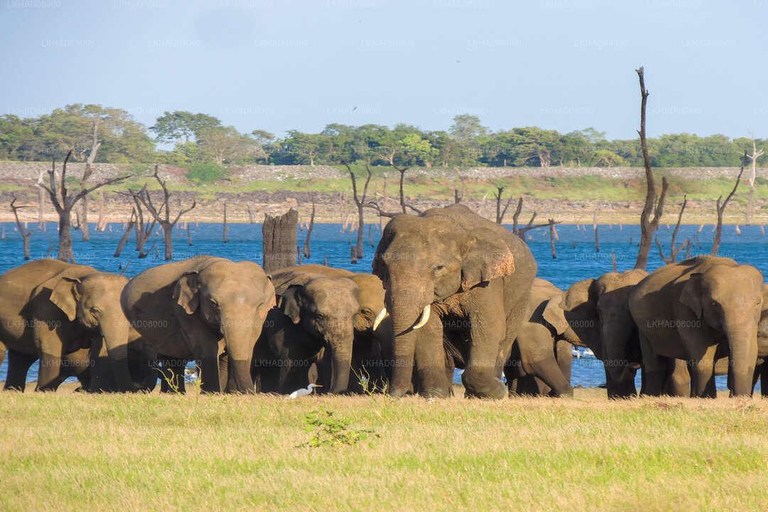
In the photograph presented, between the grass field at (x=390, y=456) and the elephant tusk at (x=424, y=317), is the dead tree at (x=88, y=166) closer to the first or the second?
the elephant tusk at (x=424, y=317)

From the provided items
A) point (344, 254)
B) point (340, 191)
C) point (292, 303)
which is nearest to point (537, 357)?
point (292, 303)

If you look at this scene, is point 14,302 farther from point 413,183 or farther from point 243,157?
point 243,157

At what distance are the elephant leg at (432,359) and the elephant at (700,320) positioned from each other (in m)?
3.20

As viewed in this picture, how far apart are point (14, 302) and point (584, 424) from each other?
10.00 metres

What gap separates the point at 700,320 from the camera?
15.0 meters

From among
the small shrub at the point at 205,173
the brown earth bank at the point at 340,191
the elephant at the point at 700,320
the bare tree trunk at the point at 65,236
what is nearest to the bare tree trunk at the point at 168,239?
the bare tree trunk at the point at 65,236

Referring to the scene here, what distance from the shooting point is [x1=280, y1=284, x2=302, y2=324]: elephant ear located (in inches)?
648

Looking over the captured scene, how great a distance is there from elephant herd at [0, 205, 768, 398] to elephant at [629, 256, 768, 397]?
0.06 ft

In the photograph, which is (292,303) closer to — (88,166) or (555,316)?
(555,316)

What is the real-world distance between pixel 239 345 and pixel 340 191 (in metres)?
137

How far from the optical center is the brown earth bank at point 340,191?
144 meters

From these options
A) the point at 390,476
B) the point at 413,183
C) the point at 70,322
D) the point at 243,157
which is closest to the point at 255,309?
the point at 70,322

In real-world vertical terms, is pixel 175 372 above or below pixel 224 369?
below

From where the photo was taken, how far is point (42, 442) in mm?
10750
